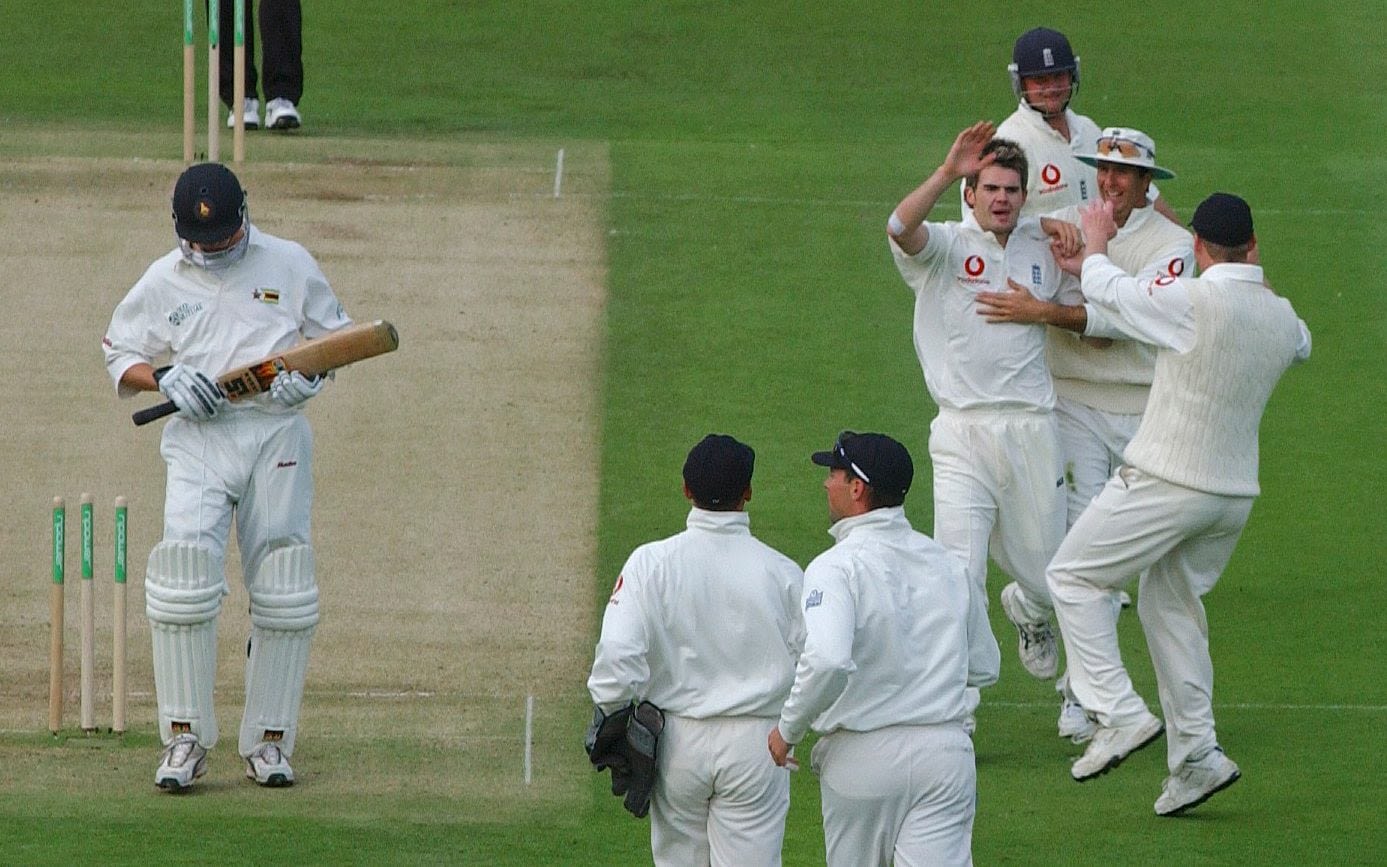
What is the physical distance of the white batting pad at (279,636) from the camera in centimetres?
840

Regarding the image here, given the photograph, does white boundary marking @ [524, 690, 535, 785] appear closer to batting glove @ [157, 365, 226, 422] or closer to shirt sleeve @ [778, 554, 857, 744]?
batting glove @ [157, 365, 226, 422]

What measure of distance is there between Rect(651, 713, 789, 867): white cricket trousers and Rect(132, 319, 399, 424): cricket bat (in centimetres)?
208

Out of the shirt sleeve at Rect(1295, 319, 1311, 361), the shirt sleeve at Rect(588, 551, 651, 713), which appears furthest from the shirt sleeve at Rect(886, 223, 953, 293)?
the shirt sleeve at Rect(588, 551, 651, 713)

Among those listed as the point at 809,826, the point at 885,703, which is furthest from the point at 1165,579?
the point at 885,703

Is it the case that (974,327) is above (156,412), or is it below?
above

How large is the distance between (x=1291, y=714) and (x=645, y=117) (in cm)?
853

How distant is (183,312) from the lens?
8.39 m

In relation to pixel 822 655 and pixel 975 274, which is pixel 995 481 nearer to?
pixel 975 274

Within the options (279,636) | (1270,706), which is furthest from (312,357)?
(1270,706)

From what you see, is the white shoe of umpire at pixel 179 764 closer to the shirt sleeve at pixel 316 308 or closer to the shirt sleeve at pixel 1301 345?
the shirt sleeve at pixel 316 308

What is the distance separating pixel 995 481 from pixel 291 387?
250cm

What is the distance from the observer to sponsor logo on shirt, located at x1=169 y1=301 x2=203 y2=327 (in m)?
8.38

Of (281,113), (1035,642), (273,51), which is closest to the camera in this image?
(1035,642)

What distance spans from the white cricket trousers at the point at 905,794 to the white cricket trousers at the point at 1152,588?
1.72m
